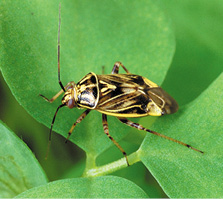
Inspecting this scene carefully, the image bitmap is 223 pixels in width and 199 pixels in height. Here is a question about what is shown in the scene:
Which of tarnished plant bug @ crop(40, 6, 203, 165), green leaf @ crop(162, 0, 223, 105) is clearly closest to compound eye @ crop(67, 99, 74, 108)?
tarnished plant bug @ crop(40, 6, 203, 165)

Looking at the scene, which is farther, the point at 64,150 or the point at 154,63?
the point at 64,150

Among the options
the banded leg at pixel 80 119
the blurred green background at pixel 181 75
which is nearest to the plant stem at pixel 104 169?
the banded leg at pixel 80 119

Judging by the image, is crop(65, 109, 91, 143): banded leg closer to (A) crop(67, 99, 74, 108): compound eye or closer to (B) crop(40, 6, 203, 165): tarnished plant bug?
(B) crop(40, 6, 203, 165): tarnished plant bug

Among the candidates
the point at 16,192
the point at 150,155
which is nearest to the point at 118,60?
the point at 150,155

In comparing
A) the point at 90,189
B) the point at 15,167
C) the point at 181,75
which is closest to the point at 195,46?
the point at 181,75

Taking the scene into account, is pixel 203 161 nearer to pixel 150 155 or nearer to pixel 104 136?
pixel 150 155

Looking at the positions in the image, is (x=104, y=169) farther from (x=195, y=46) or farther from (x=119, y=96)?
(x=195, y=46)

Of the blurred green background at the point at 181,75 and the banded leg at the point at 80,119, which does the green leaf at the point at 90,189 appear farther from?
the blurred green background at the point at 181,75

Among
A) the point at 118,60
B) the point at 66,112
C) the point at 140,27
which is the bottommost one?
the point at 66,112
